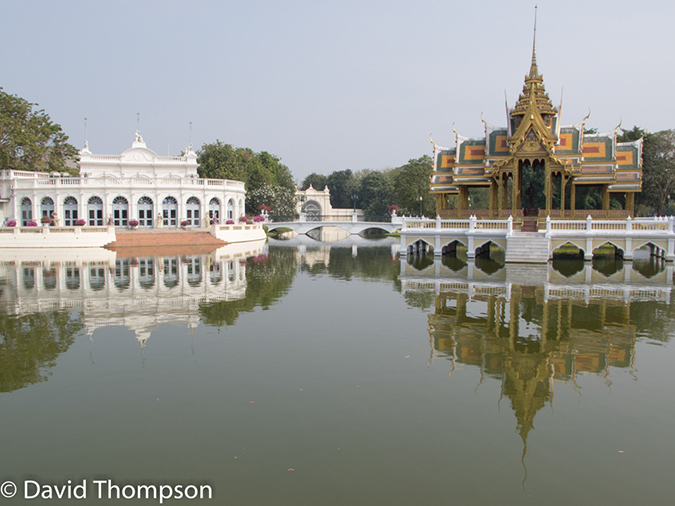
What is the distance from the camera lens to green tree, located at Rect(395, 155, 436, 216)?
59.0 m

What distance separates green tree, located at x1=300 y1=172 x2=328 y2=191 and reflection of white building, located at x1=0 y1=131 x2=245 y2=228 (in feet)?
240

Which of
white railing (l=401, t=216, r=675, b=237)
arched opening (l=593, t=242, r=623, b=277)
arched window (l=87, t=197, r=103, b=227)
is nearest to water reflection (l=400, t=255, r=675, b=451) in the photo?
arched opening (l=593, t=242, r=623, b=277)

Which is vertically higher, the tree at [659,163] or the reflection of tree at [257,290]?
the tree at [659,163]

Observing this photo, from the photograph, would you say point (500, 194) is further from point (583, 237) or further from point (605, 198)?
point (605, 198)

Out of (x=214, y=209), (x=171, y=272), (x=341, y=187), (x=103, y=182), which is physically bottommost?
(x=171, y=272)

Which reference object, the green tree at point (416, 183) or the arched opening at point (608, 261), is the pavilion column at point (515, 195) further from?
the green tree at point (416, 183)

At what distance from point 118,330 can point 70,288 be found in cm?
752

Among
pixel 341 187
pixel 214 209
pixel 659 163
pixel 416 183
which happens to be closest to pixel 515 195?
pixel 659 163

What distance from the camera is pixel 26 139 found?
45219 millimetres

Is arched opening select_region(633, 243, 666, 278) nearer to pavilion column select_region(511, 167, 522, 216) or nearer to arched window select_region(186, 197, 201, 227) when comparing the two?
pavilion column select_region(511, 167, 522, 216)

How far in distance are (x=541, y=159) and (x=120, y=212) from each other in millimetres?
33836

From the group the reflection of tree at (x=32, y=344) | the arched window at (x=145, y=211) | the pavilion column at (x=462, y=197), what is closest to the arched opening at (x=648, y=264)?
the pavilion column at (x=462, y=197)

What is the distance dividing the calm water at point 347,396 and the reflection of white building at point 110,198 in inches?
1180

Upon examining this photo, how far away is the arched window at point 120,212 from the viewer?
4419 cm
